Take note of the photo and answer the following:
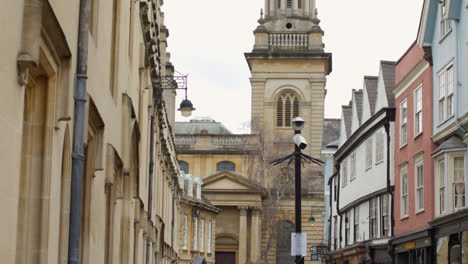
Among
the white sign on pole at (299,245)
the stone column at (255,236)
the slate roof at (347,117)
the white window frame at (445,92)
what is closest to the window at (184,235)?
the slate roof at (347,117)

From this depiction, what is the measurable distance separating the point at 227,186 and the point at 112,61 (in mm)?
63384

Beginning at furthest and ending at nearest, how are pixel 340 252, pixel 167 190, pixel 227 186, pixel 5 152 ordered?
1. pixel 227 186
2. pixel 340 252
3. pixel 167 190
4. pixel 5 152

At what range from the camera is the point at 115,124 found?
14.0m

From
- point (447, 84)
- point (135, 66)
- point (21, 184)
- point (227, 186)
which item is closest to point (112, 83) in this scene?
point (135, 66)

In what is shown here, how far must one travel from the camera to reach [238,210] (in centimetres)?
7838

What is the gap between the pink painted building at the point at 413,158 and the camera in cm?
2706

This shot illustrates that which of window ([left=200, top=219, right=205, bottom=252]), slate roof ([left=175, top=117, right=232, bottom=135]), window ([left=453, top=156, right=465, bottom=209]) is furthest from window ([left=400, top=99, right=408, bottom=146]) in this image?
slate roof ([left=175, top=117, right=232, bottom=135])

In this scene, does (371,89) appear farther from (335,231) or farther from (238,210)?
(238,210)

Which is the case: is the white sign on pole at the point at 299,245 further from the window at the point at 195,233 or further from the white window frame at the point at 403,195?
the window at the point at 195,233

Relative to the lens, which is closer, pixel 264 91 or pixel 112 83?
pixel 112 83

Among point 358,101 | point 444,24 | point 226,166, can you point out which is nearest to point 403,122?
point 444,24

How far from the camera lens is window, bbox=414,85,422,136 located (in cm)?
2852

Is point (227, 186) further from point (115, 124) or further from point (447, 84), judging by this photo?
point (115, 124)

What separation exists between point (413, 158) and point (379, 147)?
5.33 m
